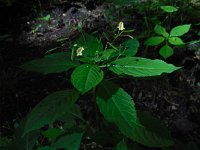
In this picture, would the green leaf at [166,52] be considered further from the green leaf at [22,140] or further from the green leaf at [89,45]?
the green leaf at [22,140]

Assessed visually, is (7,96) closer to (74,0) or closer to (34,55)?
(34,55)

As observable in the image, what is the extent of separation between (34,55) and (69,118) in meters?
1.57

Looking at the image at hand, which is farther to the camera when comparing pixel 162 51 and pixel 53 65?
pixel 162 51

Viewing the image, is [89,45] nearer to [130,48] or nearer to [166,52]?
[130,48]

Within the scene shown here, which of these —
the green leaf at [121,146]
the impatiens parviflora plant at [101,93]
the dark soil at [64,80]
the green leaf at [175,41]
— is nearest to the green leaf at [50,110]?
the impatiens parviflora plant at [101,93]

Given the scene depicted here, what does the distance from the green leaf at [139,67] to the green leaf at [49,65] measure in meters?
0.21

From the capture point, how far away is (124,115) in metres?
1.28

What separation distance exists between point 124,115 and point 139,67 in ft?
0.73

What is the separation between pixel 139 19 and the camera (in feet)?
11.2

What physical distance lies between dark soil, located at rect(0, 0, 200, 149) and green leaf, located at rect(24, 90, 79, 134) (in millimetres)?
546

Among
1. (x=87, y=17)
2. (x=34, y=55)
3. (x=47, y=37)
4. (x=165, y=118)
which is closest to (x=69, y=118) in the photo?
(x=165, y=118)

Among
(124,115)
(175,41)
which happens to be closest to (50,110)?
(124,115)

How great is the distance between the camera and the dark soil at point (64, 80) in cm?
247

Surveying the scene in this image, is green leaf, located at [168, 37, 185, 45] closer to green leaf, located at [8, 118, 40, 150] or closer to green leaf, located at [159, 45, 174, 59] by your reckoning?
green leaf, located at [159, 45, 174, 59]
